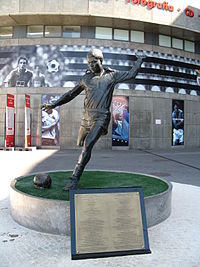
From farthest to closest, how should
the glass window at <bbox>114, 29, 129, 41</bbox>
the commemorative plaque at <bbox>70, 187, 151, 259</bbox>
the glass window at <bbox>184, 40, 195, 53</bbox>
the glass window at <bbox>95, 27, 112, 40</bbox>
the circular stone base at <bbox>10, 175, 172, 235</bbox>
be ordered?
the glass window at <bbox>184, 40, 195, 53</bbox> < the glass window at <bbox>114, 29, 129, 41</bbox> < the glass window at <bbox>95, 27, 112, 40</bbox> < the circular stone base at <bbox>10, 175, 172, 235</bbox> < the commemorative plaque at <bbox>70, 187, 151, 259</bbox>

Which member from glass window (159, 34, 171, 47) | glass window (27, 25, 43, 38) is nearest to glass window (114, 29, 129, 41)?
glass window (159, 34, 171, 47)

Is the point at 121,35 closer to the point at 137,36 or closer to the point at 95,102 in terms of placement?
the point at 137,36

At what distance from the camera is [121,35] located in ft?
57.9

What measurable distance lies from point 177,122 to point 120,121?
16.1 feet

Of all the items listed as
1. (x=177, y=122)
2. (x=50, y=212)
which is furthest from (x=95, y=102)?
(x=177, y=122)

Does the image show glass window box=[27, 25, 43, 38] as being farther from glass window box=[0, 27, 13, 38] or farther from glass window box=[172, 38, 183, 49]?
glass window box=[172, 38, 183, 49]

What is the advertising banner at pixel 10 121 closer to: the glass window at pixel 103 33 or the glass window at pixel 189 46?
the glass window at pixel 103 33

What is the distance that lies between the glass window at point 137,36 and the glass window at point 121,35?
1.55 ft

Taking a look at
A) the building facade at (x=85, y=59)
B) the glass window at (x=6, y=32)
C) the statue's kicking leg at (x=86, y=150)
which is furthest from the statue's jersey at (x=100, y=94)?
the glass window at (x=6, y=32)

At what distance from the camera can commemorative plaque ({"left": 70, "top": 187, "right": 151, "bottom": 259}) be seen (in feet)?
8.50

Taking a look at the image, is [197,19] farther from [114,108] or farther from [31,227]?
[31,227]

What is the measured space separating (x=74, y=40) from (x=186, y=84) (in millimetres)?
9190

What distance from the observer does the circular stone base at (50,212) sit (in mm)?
3346

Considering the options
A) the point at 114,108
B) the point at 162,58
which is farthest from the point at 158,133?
the point at 162,58
